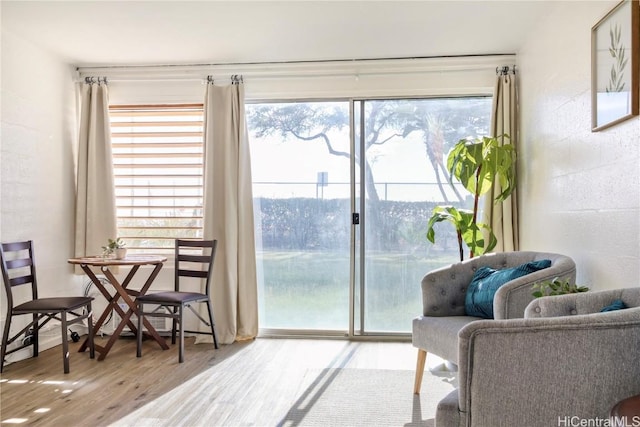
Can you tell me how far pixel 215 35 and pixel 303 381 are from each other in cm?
263

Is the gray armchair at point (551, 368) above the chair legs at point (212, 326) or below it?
above

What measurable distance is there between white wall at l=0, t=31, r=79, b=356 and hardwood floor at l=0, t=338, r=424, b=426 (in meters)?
0.79

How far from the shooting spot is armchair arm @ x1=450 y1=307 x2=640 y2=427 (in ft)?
4.65

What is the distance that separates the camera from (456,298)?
10.2 feet

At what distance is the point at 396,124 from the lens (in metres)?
4.48

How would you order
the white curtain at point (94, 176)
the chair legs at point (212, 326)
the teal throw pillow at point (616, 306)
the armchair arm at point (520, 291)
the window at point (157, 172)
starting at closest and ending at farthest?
the teal throw pillow at point (616, 306), the armchair arm at point (520, 291), the chair legs at point (212, 326), the white curtain at point (94, 176), the window at point (157, 172)

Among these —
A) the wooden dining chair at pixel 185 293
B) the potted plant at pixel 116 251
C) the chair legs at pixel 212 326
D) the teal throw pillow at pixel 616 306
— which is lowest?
the chair legs at pixel 212 326

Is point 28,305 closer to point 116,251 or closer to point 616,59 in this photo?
point 116,251

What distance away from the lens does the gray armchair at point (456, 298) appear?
8.11 ft

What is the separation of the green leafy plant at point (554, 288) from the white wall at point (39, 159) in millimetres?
3636

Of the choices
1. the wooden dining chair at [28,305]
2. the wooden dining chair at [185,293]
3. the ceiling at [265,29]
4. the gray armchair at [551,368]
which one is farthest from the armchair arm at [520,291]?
the wooden dining chair at [28,305]

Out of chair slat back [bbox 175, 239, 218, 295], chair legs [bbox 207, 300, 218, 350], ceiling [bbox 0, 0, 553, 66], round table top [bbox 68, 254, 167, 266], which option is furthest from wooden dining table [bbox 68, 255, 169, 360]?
ceiling [bbox 0, 0, 553, 66]

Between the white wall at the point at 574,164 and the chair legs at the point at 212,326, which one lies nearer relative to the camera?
the white wall at the point at 574,164

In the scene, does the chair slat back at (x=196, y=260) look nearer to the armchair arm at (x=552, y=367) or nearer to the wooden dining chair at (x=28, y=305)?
the wooden dining chair at (x=28, y=305)
